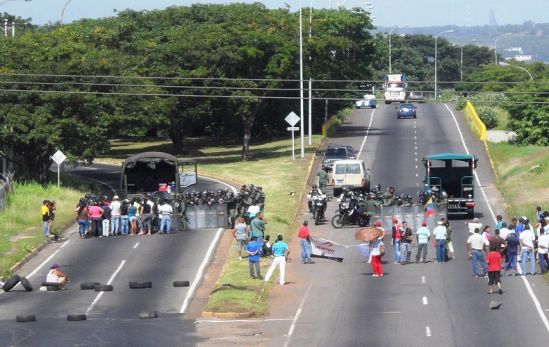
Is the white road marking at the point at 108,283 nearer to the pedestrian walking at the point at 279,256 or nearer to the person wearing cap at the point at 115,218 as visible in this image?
the pedestrian walking at the point at 279,256

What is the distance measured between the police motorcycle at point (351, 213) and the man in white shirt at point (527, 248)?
11.5m

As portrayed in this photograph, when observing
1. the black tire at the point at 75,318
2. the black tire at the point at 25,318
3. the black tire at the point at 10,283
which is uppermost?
the black tire at the point at 25,318

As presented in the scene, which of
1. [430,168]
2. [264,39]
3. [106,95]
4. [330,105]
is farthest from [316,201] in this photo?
[330,105]

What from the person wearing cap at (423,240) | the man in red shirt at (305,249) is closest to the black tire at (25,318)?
the man in red shirt at (305,249)

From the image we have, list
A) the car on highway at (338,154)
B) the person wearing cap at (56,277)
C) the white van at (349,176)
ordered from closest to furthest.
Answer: the person wearing cap at (56,277) < the white van at (349,176) < the car on highway at (338,154)

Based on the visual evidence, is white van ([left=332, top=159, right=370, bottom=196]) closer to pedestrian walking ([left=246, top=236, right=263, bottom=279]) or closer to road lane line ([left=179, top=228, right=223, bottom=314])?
road lane line ([left=179, top=228, right=223, bottom=314])

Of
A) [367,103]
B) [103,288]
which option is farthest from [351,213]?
[367,103]

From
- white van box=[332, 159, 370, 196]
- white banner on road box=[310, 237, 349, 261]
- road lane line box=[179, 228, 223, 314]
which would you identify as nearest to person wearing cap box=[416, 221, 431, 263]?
white banner on road box=[310, 237, 349, 261]

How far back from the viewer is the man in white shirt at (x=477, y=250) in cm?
3509

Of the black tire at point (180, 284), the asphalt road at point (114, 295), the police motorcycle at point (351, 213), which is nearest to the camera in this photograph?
the asphalt road at point (114, 295)

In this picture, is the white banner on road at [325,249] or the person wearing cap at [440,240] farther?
the white banner on road at [325,249]

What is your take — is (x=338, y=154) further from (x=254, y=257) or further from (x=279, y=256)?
(x=279, y=256)

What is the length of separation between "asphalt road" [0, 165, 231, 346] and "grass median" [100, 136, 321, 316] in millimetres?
1177

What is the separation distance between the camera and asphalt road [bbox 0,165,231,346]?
94.2ft
